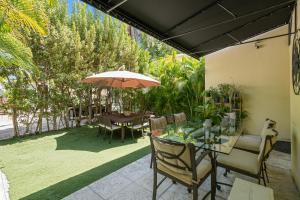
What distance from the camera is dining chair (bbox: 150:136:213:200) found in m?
2.15

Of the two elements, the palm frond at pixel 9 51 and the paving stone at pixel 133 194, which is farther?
the paving stone at pixel 133 194

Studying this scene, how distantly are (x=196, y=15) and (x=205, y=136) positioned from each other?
257 cm

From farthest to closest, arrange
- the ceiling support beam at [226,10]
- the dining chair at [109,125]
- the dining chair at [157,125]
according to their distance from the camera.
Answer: the dining chair at [109,125], the dining chair at [157,125], the ceiling support beam at [226,10]

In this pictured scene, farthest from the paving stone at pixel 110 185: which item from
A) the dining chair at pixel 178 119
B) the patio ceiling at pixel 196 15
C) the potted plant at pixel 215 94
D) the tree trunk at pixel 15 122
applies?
the potted plant at pixel 215 94

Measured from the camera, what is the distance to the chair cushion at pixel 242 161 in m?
2.55

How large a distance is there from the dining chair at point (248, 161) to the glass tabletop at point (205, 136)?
0.25 metres

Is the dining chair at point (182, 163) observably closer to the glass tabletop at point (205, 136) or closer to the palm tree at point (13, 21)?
the glass tabletop at point (205, 136)

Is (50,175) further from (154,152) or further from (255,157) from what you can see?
(255,157)

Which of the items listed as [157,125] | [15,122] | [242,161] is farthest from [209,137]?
[15,122]

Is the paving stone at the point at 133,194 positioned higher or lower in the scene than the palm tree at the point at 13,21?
lower

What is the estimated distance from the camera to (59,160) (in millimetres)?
4105

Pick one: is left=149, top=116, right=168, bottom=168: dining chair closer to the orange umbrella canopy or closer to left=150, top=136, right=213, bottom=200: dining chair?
left=150, top=136, right=213, bottom=200: dining chair

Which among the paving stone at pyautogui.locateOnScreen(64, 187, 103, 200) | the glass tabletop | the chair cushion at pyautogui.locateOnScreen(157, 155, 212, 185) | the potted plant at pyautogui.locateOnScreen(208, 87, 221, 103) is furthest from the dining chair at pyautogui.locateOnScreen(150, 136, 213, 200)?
the potted plant at pyautogui.locateOnScreen(208, 87, 221, 103)

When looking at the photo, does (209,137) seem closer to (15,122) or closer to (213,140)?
(213,140)
